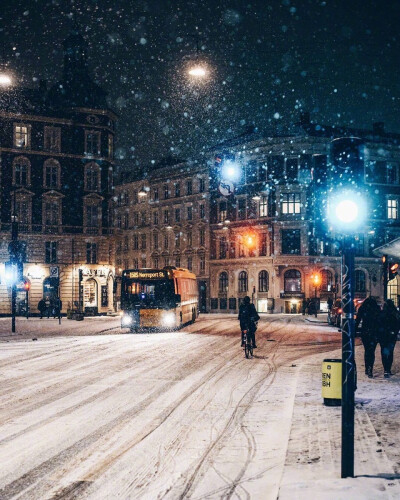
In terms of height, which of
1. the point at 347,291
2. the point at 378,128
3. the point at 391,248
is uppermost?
the point at 378,128

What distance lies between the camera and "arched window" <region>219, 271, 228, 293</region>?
68.0 metres

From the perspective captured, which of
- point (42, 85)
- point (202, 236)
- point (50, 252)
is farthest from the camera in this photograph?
point (202, 236)

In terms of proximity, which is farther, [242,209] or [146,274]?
[242,209]

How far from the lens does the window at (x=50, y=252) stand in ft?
181

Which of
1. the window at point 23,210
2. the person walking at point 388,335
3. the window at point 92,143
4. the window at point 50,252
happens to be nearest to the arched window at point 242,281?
the window at point 92,143

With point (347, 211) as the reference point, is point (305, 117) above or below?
above

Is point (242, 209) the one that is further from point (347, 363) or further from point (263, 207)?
point (347, 363)

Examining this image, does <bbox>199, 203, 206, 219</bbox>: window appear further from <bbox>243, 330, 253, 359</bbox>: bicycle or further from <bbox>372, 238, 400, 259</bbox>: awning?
<bbox>243, 330, 253, 359</bbox>: bicycle

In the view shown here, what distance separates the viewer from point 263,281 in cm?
6431

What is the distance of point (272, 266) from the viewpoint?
63.4 metres

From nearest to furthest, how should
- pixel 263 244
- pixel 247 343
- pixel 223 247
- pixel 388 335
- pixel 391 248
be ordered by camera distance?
pixel 388 335, pixel 247 343, pixel 391 248, pixel 263 244, pixel 223 247

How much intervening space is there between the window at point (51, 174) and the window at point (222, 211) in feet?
64.8

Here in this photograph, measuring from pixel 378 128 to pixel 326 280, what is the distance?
18.6 m

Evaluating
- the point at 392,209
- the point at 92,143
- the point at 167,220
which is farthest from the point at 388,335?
the point at 167,220
